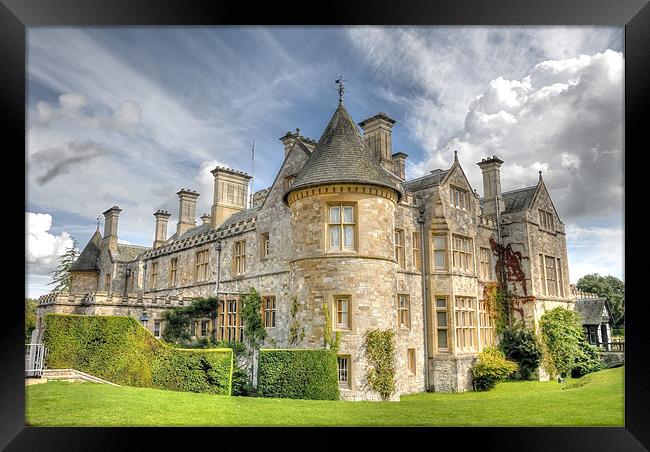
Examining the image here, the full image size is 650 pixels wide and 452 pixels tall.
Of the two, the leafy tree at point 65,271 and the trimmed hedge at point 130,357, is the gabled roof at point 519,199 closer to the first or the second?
the trimmed hedge at point 130,357

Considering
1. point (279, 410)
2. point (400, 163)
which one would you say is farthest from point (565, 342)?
point (279, 410)

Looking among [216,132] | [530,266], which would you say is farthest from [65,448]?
[530,266]

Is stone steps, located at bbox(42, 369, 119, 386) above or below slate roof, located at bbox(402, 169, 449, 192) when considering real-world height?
below

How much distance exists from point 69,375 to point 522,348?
512 inches

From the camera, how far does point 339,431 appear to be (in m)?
7.34

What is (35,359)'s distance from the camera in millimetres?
9539

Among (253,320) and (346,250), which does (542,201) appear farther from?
(253,320)

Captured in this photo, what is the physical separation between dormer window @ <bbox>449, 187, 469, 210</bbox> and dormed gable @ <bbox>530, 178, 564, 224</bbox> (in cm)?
294

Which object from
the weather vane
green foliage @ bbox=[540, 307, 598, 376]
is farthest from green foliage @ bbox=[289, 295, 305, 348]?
green foliage @ bbox=[540, 307, 598, 376]

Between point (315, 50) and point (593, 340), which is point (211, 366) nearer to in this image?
point (315, 50)

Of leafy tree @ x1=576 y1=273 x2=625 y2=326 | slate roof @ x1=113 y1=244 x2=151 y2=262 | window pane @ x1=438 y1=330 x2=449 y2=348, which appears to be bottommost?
window pane @ x1=438 y1=330 x2=449 y2=348

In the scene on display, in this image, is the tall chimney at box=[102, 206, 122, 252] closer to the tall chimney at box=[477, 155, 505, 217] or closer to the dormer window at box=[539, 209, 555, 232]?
the tall chimney at box=[477, 155, 505, 217]

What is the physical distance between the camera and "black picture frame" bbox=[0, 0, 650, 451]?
6.79 meters

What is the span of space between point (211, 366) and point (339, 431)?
12.6 feet
